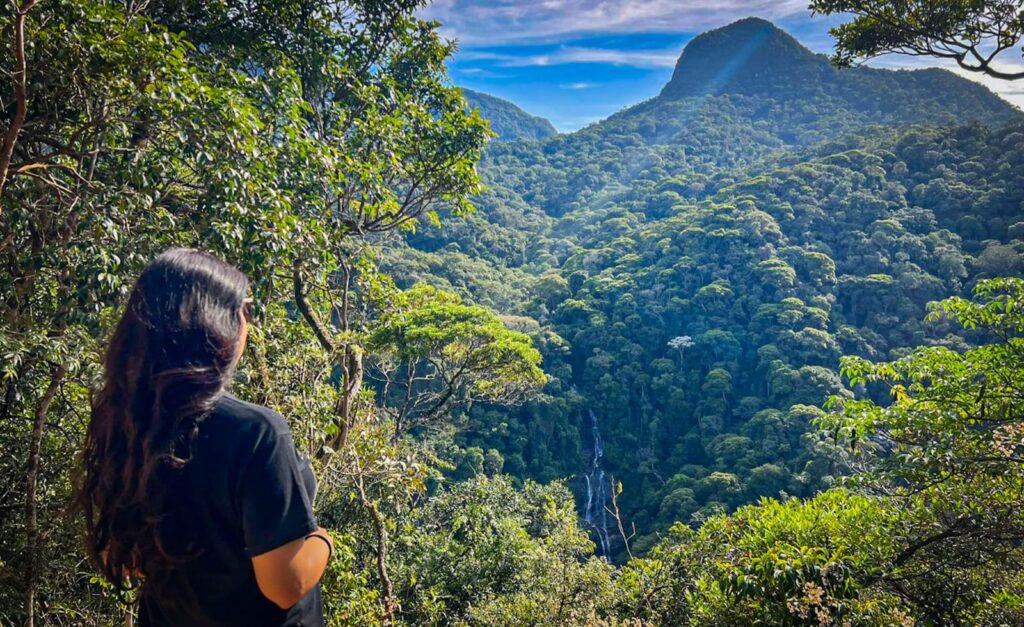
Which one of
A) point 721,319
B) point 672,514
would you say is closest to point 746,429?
point 672,514

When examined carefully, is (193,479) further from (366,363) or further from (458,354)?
(366,363)

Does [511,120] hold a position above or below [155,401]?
above

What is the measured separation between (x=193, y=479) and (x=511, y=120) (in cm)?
11020

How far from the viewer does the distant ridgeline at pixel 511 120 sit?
9961cm

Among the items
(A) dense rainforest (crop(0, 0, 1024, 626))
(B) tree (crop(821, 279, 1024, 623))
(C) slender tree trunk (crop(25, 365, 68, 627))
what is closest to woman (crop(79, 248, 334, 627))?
(A) dense rainforest (crop(0, 0, 1024, 626))

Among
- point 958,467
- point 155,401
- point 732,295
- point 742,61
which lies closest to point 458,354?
point 958,467

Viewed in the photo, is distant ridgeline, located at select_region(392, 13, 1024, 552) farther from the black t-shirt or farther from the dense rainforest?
the black t-shirt

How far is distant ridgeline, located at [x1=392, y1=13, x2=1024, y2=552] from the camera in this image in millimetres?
22828

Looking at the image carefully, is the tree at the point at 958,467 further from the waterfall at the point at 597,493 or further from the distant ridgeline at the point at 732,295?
the waterfall at the point at 597,493

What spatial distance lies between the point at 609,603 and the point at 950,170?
42.0m

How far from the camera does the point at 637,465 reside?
85.8ft

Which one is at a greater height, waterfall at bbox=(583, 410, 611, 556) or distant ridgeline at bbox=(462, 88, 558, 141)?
distant ridgeline at bbox=(462, 88, 558, 141)

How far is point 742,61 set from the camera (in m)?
80.9

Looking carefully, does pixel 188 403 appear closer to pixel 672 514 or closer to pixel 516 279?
pixel 672 514
